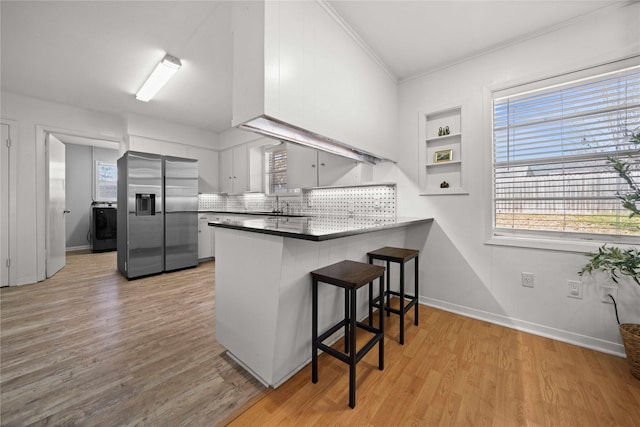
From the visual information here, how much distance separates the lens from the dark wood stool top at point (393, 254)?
79.0 inches

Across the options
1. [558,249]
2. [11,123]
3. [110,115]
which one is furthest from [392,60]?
[11,123]

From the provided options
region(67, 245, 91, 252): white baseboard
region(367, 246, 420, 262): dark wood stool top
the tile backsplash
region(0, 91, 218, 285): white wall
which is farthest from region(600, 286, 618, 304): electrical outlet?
region(67, 245, 91, 252): white baseboard

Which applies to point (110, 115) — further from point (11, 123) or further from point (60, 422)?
point (60, 422)

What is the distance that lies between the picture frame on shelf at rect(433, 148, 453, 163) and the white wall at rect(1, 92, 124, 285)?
544 cm

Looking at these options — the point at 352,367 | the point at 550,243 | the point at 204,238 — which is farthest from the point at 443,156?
the point at 204,238

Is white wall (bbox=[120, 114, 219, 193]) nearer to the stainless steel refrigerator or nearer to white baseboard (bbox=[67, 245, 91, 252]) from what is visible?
the stainless steel refrigerator

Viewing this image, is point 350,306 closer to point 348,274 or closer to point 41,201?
point 348,274

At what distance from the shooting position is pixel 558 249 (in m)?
2.05

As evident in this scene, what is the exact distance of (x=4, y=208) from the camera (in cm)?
327

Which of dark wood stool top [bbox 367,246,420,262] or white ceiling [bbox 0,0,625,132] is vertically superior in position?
white ceiling [bbox 0,0,625,132]

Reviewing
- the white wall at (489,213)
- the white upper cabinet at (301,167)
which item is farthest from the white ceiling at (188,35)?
the white upper cabinet at (301,167)

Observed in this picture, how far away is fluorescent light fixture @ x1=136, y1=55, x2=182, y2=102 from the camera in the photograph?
2.62 meters

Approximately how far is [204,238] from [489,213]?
476 cm

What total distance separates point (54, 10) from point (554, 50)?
4.23 metres
